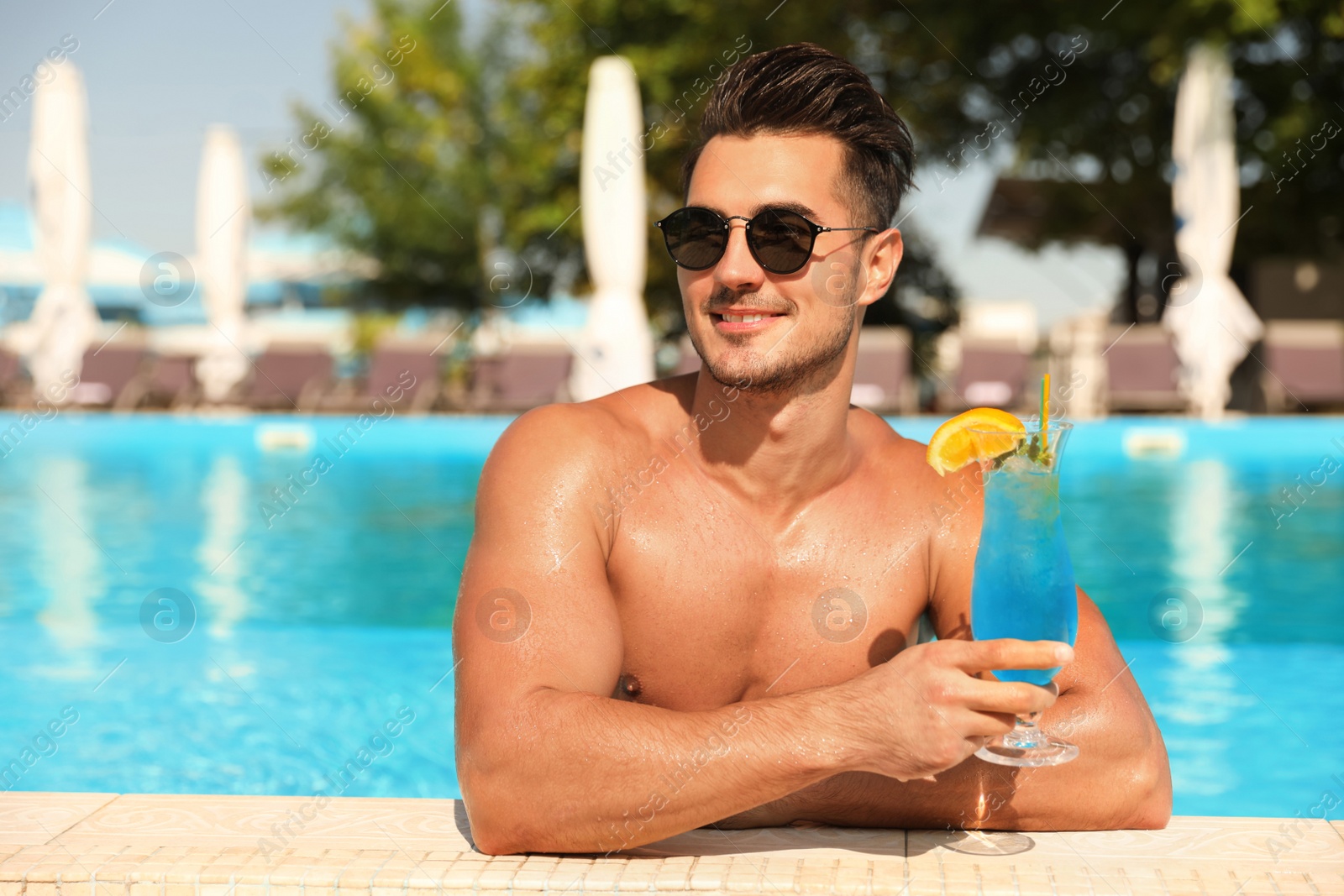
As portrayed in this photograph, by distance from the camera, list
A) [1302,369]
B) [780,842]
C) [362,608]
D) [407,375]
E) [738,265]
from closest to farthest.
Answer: [780,842] → [738,265] → [362,608] → [1302,369] → [407,375]

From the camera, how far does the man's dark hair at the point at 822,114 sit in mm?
2129

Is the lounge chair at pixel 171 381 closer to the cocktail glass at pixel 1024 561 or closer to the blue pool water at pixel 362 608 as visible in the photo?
the blue pool water at pixel 362 608

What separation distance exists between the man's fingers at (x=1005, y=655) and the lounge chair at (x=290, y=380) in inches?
598

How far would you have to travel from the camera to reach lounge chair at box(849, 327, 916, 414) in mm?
14320

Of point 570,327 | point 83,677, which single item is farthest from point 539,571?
point 570,327

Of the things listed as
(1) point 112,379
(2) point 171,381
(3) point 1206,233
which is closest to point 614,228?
(3) point 1206,233

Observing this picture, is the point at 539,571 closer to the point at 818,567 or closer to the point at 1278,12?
the point at 818,567

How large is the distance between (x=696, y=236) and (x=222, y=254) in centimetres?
1470

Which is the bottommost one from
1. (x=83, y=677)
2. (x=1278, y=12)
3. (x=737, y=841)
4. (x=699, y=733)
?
(x=83, y=677)

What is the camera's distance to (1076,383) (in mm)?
15398

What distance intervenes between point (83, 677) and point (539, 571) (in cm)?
402

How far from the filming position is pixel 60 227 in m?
14.6

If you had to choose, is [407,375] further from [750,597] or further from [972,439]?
[972,439]

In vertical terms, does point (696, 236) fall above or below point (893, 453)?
above
